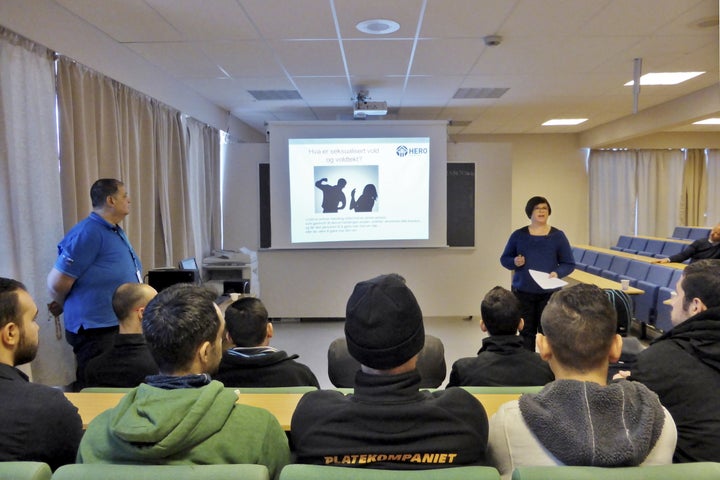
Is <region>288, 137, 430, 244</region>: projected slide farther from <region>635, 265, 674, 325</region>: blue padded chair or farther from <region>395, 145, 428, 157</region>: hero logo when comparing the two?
<region>635, 265, 674, 325</region>: blue padded chair

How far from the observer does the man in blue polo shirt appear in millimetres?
2775

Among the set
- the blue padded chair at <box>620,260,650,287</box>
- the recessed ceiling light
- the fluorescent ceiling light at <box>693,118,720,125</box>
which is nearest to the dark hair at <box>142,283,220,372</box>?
the recessed ceiling light

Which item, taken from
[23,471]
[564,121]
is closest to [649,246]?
[564,121]

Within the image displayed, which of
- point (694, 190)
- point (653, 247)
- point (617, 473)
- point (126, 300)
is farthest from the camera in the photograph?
point (694, 190)

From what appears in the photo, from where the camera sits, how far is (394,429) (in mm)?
1129

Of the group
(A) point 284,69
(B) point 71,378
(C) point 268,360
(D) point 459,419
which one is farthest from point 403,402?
(A) point 284,69

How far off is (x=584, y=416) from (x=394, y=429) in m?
0.45

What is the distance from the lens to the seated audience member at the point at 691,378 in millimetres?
1429

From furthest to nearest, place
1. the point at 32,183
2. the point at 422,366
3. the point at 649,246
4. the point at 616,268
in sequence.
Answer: the point at 649,246, the point at 616,268, the point at 32,183, the point at 422,366

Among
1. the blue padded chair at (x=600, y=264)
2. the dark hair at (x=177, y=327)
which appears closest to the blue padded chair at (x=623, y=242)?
the blue padded chair at (x=600, y=264)

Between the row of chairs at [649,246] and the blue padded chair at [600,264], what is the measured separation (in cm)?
97

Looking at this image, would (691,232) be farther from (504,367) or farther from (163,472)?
(163,472)

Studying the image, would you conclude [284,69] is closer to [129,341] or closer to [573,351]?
[129,341]

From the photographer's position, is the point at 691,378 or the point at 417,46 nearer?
the point at 691,378
